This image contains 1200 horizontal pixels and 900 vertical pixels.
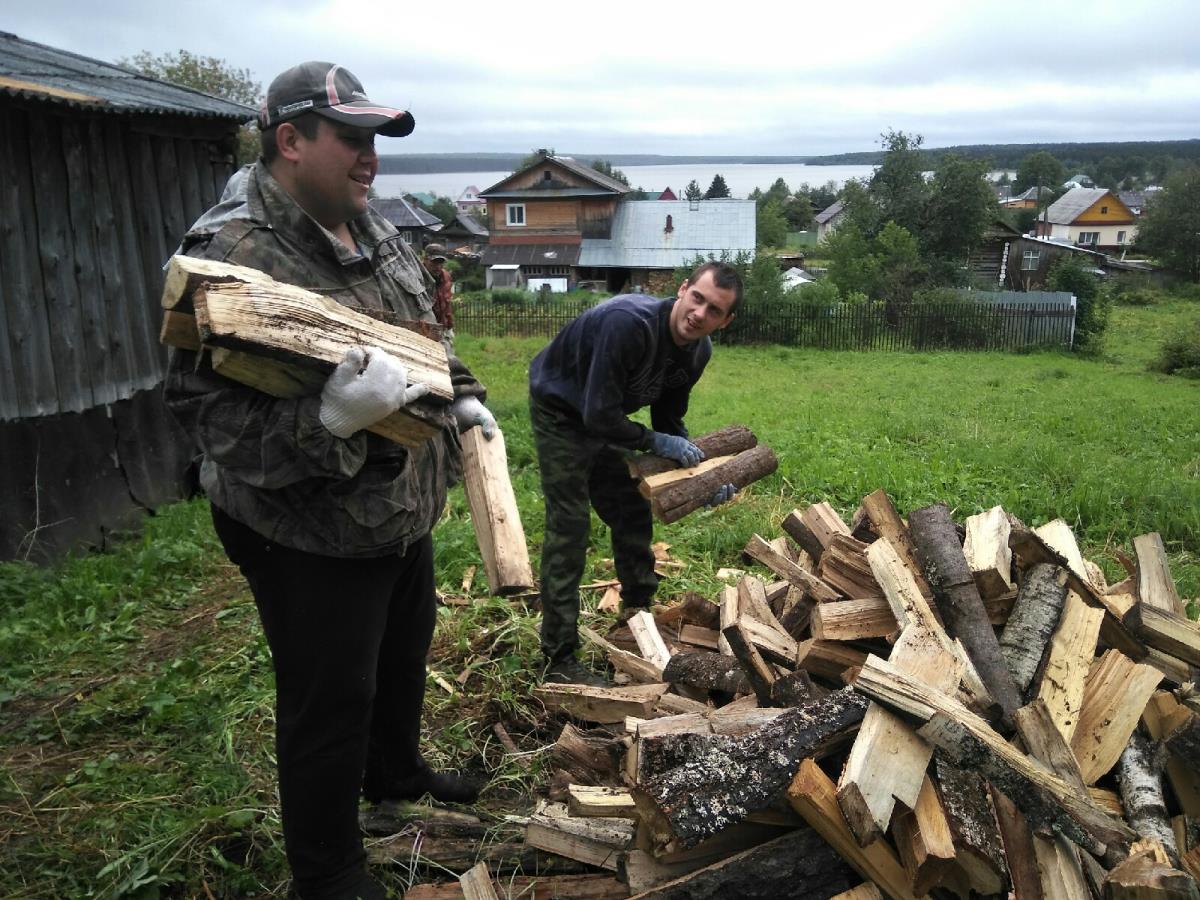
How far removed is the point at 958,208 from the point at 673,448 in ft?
116

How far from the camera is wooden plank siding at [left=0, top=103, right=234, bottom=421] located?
4.99 m

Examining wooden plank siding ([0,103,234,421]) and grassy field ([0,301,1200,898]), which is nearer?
grassy field ([0,301,1200,898])

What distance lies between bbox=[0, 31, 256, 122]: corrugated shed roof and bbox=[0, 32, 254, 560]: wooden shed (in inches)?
0.7

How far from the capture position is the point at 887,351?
20.8 meters

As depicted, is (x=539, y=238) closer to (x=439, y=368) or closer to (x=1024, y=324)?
(x=1024, y=324)

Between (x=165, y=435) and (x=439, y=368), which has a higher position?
(x=439, y=368)

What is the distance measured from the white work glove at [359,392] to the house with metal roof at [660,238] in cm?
3416

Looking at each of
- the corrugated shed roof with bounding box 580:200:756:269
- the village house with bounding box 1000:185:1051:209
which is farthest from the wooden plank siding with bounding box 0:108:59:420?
the village house with bounding box 1000:185:1051:209

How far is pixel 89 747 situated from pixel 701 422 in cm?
743

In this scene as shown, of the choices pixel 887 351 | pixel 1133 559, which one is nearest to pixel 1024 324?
pixel 887 351

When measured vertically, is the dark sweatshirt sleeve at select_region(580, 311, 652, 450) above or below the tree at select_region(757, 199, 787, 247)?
below

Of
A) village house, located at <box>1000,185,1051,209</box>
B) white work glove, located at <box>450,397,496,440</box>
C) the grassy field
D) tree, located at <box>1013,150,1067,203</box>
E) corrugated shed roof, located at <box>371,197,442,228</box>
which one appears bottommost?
the grassy field

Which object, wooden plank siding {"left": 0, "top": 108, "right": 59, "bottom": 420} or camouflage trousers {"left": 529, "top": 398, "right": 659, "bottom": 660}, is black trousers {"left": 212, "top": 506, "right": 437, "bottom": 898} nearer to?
camouflage trousers {"left": 529, "top": 398, "right": 659, "bottom": 660}

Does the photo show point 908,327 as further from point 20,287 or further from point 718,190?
point 718,190
